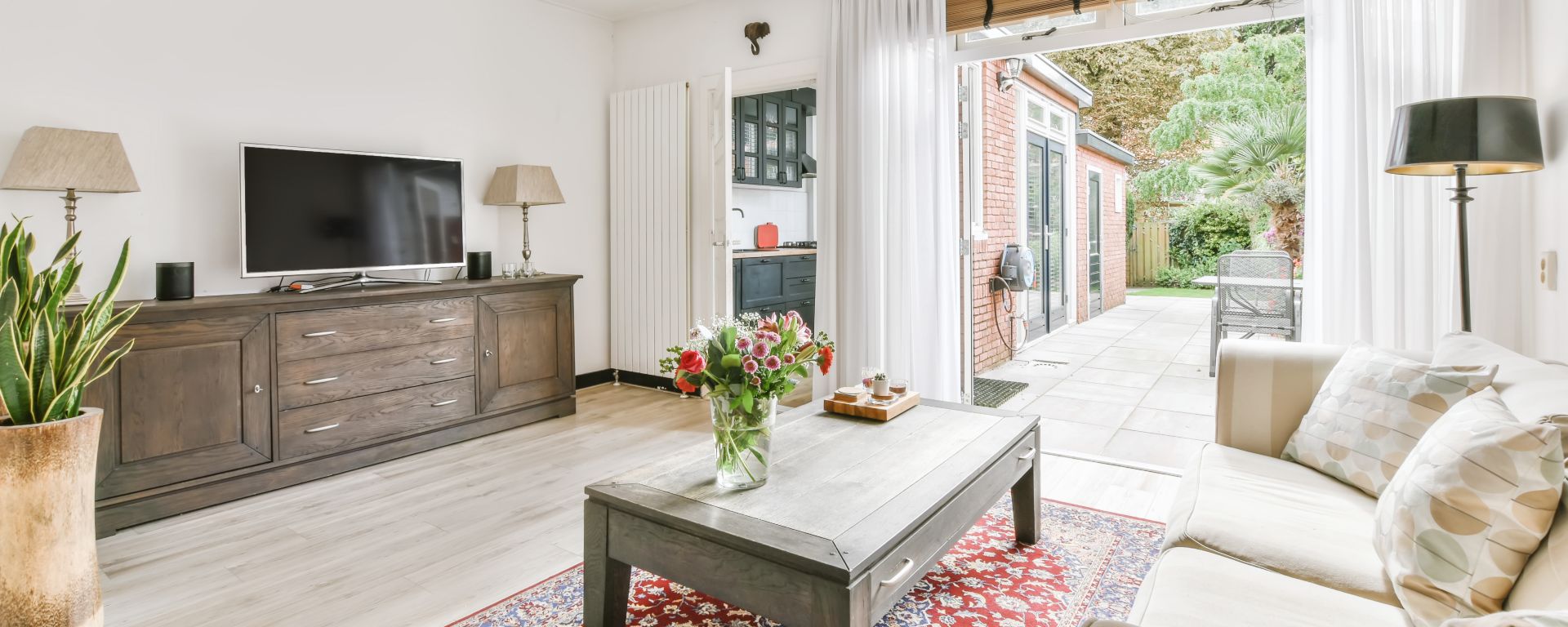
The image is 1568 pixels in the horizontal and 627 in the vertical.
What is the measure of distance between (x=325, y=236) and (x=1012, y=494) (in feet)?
10.6

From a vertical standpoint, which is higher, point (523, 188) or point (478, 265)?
point (523, 188)

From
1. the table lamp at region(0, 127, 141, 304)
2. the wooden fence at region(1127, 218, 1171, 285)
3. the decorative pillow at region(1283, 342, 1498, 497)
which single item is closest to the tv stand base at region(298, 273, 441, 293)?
the table lamp at region(0, 127, 141, 304)

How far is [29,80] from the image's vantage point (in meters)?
2.91

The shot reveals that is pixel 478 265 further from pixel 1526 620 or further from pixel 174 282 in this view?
pixel 1526 620

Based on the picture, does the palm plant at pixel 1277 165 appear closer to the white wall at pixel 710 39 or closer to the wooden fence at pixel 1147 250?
the white wall at pixel 710 39

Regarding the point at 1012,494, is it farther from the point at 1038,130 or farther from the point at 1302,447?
the point at 1038,130

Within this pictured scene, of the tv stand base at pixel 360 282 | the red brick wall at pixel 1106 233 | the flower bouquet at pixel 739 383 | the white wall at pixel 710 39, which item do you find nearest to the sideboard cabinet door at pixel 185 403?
the tv stand base at pixel 360 282

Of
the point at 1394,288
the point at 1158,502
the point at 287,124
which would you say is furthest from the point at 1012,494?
the point at 287,124

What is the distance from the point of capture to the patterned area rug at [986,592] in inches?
82.3

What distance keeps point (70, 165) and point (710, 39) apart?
10.6ft

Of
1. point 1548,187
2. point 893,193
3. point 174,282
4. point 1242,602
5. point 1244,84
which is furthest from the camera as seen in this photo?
point 1244,84

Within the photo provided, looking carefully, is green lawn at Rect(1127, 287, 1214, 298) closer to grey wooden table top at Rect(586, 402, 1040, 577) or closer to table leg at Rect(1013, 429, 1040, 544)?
table leg at Rect(1013, 429, 1040, 544)

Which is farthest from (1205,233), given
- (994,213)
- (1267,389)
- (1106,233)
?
(1267,389)

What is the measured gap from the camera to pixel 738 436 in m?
1.83
